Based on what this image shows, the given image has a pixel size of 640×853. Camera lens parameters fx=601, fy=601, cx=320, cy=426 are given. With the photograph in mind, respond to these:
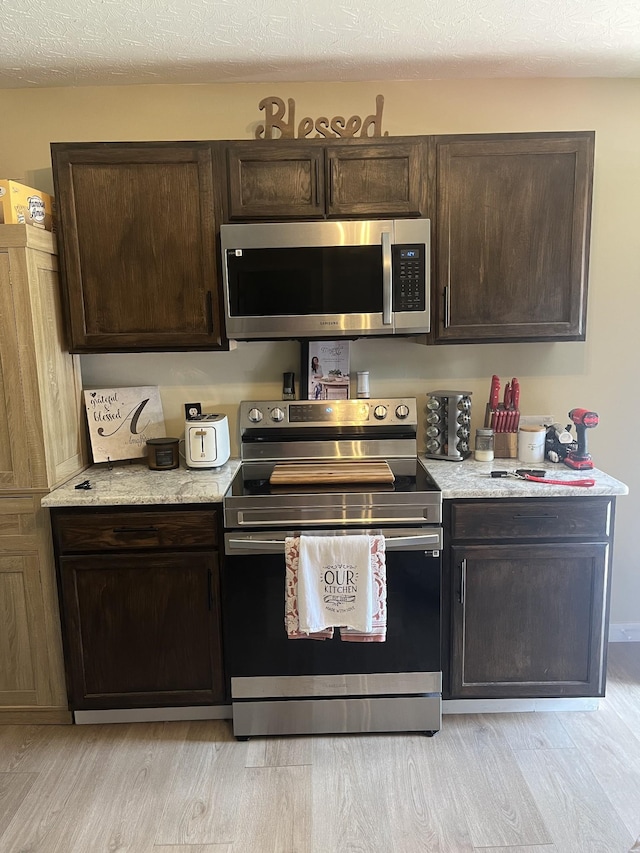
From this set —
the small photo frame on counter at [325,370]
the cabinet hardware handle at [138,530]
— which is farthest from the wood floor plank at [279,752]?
the small photo frame on counter at [325,370]

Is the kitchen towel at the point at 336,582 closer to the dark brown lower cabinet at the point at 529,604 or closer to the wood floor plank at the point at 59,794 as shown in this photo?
the dark brown lower cabinet at the point at 529,604

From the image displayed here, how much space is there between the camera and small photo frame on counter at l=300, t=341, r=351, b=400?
2605 mm

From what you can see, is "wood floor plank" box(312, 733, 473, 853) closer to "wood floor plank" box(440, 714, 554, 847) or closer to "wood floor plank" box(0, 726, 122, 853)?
"wood floor plank" box(440, 714, 554, 847)

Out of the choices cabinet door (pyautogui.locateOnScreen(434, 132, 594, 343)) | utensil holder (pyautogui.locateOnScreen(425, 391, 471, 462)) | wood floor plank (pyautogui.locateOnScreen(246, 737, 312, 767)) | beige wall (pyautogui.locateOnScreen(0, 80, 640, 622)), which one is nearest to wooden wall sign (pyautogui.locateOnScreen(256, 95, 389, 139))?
beige wall (pyautogui.locateOnScreen(0, 80, 640, 622))

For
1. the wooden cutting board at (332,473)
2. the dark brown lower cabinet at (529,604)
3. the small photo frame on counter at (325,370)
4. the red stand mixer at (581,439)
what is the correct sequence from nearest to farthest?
the dark brown lower cabinet at (529,604), the wooden cutting board at (332,473), the red stand mixer at (581,439), the small photo frame on counter at (325,370)

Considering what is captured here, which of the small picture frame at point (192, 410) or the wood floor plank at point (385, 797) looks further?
the small picture frame at point (192, 410)

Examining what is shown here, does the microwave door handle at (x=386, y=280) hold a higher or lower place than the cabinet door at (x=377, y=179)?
lower

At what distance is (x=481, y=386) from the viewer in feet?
8.86

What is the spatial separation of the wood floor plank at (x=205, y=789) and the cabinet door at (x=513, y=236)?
175 centimetres

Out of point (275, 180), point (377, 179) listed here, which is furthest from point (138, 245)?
point (377, 179)

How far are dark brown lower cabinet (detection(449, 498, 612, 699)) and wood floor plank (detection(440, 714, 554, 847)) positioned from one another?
13 cm

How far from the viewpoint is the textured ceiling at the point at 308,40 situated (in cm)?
191

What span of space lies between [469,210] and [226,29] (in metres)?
1.06

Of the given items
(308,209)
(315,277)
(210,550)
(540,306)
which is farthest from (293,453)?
(540,306)
